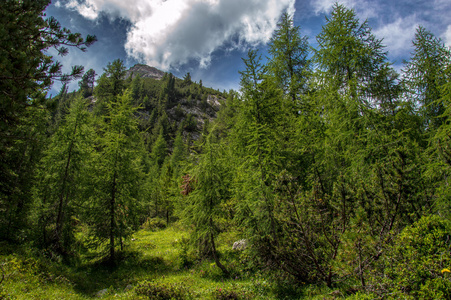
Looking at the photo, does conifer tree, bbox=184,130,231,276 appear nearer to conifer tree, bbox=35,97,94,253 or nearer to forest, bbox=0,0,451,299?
forest, bbox=0,0,451,299

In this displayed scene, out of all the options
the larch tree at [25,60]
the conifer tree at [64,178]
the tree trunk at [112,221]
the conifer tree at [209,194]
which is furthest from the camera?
the conifer tree at [64,178]

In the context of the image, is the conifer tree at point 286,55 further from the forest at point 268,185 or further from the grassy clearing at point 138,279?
the grassy clearing at point 138,279

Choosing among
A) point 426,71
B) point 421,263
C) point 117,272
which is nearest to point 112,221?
point 117,272

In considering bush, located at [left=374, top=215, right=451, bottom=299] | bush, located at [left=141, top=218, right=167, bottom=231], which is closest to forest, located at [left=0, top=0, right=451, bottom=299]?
bush, located at [left=374, top=215, right=451, bottom=299]

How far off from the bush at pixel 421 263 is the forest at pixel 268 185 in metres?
0.02

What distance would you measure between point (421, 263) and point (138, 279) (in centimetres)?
1220

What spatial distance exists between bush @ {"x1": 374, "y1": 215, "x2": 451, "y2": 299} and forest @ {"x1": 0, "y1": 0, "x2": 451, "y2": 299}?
0.08 feet

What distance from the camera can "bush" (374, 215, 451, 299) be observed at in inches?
129

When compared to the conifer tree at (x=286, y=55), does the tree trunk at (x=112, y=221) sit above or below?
below

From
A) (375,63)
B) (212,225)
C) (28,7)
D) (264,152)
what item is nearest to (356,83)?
(375,63)

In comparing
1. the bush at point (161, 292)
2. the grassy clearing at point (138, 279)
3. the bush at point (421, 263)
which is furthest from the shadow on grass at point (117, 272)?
the bush at point (421, 263)

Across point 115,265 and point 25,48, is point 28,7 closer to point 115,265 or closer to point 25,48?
point 25,48

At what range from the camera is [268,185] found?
857cm

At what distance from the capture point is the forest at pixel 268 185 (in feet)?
15.5
